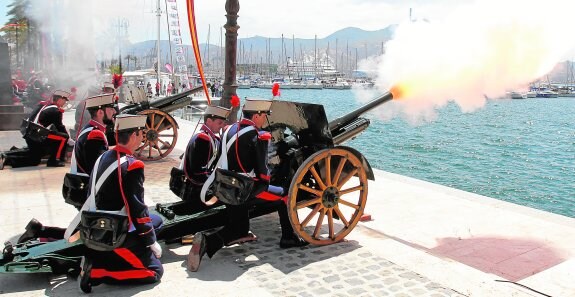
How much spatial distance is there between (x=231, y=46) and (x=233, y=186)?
12.0 feet

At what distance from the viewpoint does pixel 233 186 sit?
17.3 ft

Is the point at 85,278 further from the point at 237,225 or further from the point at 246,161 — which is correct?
the point at 246,161

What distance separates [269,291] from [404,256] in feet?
5.22

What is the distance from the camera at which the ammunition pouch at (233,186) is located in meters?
5.25

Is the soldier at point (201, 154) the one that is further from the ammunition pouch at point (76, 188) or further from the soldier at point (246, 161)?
the ammunition pouch at point (76, 188)

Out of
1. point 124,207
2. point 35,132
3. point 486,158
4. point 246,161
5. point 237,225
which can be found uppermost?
point 246,161

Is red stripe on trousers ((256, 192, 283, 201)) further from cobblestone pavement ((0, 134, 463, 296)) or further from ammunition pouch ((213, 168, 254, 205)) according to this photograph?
cobblestone pavement ((0, 134, 463, 296))

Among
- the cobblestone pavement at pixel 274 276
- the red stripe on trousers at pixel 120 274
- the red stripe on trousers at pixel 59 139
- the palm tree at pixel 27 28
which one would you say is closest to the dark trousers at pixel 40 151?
the red stripe on trousers at pixel 59 139

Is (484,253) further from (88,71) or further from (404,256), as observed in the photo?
(88,71)

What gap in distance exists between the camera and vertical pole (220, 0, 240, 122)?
27.2 feet

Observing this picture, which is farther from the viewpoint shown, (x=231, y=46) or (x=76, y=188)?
(x=231, y=46)

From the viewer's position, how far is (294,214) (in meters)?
5.57

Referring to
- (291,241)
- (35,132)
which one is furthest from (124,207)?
(35,132)

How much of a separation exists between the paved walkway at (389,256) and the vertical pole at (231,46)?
188cm
